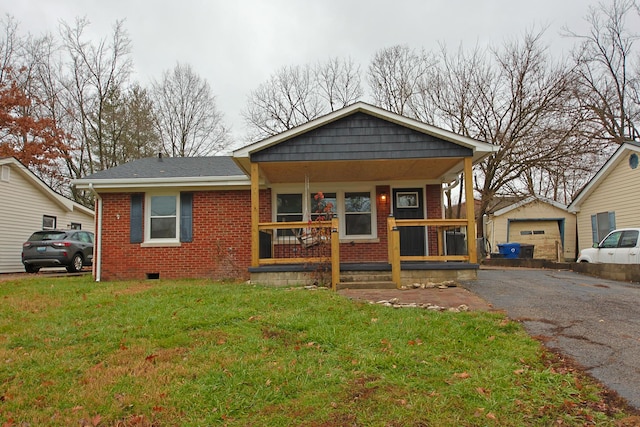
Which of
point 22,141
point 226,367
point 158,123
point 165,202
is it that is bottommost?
point 226,367

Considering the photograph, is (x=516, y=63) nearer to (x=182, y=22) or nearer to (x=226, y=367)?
(x=182, y=22)

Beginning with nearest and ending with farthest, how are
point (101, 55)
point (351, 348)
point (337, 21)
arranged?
point (351, 348)
point (337, 21)
point (101, 55)

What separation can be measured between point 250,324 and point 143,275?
6.79 m

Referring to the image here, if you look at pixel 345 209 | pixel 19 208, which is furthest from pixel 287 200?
pixel 19 208

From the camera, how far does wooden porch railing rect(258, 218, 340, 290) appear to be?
8.47 m

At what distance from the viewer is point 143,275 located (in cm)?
1078

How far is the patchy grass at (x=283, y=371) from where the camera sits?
9.68 feet

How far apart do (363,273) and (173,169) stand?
6429 mm

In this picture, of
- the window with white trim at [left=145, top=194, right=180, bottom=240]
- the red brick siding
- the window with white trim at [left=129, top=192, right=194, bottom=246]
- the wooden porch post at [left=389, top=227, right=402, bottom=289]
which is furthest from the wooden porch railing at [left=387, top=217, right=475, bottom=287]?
the window with white trim at [left=145, top=194, right=180, bottom=240]

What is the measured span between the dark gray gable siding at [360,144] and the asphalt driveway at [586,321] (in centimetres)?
294

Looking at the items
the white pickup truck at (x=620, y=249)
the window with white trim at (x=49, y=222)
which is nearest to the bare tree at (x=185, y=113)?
the window with white trim at (x=49, y=222)

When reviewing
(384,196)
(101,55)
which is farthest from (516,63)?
(101,55)

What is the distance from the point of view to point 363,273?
876 centimetres

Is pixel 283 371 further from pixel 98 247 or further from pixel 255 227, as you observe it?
pixel 98 247
